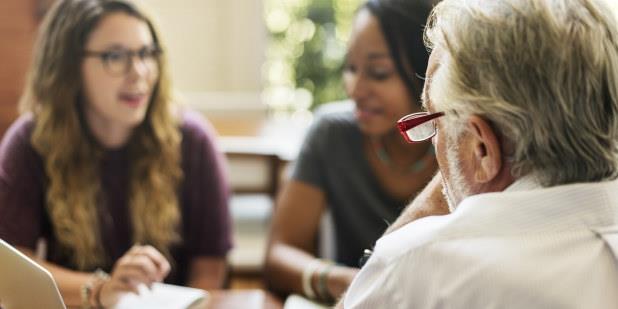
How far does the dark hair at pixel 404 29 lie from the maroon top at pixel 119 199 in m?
0.52

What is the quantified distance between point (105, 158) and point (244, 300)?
24.2 inches

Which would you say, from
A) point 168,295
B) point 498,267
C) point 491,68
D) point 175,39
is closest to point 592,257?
point 498,267

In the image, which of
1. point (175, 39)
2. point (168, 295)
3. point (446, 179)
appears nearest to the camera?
point (446, 179)

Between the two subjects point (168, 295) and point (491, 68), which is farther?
point (168, 295)

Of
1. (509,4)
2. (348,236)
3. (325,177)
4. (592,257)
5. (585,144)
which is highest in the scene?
(509,4)

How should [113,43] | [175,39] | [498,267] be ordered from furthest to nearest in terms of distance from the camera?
[175,39]
[113,43]
[498,267]

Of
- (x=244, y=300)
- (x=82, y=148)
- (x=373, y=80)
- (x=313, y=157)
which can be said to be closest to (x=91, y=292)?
(x=244, y=300)

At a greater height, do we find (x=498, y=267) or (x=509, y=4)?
(x=509, y=4)

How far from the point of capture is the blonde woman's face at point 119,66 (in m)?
1.77

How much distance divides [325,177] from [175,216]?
1.20 feet

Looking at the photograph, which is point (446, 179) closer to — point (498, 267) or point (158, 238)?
point (498, 267)

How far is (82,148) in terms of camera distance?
1.81m

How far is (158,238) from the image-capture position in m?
1.82

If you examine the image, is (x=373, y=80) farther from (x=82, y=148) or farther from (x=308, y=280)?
(x=82, y=148)
